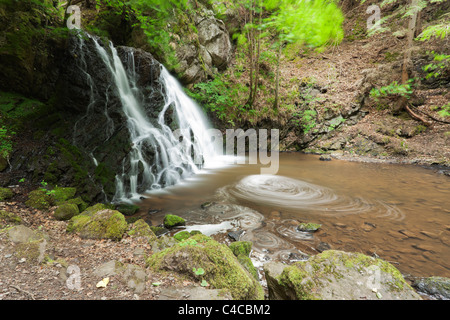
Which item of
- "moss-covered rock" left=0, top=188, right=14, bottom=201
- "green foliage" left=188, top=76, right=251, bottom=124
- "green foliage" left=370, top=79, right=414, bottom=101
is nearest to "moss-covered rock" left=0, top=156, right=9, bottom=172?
"moss-covered rock" left=0, top=188, right=14, bottom=201

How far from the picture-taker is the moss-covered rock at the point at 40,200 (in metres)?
3.45

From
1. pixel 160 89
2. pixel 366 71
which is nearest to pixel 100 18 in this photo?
pixel 160 89

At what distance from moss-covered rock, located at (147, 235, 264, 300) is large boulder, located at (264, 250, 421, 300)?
347 millimetres

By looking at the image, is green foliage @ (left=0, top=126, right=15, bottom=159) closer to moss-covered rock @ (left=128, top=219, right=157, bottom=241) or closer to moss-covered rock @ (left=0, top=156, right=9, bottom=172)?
moss-covered rock @ (left=0, top=156, right=9, bottom=172)

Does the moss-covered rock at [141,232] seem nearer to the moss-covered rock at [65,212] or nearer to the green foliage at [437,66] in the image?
the moss-covered rock at [65,212]

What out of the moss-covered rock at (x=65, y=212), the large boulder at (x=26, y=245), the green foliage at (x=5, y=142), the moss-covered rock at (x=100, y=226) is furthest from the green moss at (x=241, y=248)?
the green foliage at (x=5, y=142)

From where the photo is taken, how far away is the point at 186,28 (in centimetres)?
1042

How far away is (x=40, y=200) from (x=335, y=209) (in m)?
6.41

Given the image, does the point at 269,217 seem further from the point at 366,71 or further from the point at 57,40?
the point at 366,71

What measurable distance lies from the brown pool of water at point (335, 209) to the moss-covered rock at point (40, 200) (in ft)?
5.84

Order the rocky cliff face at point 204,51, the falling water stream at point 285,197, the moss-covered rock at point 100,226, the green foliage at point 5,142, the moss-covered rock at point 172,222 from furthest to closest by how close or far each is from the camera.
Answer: the rocky cliff face at point 204,51
the green foliage at point 5,142
the moss-covered rock at point 172,222
the falling water stream at point 285,197
the moss-covered rock at point 100,226

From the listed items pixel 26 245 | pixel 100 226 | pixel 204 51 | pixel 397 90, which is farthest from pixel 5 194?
pixel 397 90

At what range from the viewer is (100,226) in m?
2.87
